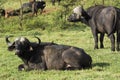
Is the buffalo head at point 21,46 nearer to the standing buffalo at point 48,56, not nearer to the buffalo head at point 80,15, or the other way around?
the standing buffalo at point 48,56

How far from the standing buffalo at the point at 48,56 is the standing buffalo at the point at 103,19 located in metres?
3.14

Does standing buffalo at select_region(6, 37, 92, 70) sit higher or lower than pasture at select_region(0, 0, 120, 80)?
higher

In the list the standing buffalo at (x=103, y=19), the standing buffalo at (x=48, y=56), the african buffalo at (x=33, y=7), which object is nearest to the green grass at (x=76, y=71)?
the standing buffalo at (x=48, y=56)

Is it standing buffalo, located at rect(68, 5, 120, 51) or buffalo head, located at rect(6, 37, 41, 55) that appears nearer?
buffalo head, located at rect(6, 37, 41, 55)

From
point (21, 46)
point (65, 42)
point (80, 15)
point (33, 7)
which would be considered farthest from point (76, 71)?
point (33, 7)

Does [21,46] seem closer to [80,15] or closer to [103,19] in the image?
[103,19]

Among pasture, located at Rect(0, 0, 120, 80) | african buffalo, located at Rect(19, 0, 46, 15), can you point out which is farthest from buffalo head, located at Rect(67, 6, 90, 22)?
african buffalo, located at Rect(19, 0, 46, 15)

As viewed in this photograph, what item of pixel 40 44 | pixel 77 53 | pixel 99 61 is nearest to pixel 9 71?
pixel 40 44

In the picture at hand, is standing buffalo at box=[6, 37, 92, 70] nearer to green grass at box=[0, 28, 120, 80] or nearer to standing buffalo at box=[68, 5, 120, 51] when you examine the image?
green grass at box=[0, 28, 120, 80]

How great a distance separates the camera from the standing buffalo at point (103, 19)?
11.4 metres

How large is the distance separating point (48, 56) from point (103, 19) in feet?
12.4

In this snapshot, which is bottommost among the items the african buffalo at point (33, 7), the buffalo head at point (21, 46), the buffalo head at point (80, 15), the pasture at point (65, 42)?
the african buffalo at point (33, 7)

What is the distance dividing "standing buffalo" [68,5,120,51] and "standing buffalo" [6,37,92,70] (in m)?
3.14

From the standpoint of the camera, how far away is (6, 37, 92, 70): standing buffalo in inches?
328
